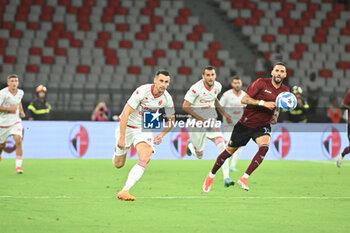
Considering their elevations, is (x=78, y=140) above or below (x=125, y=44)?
below

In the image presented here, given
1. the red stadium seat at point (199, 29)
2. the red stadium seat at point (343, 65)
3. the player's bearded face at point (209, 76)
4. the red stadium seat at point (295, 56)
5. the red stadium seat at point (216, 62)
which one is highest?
the red stadium seat at point (199, 29)

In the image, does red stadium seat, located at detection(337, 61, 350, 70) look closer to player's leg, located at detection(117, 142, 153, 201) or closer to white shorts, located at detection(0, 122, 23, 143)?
white shorts, located at detection(0, 122, 23, 143)

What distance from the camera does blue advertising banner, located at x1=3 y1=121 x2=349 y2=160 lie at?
19031 mm

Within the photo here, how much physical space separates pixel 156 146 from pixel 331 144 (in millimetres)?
5496

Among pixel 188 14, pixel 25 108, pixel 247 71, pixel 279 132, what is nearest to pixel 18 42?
pixel 25 108

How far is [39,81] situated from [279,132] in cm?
908

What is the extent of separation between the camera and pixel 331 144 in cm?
1995

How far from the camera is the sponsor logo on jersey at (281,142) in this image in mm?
19594

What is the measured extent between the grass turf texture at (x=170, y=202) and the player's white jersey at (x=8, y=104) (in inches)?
45.3

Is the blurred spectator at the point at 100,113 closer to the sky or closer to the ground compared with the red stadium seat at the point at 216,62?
closer to the ground

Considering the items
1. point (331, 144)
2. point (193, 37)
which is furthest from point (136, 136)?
point (193, 37)

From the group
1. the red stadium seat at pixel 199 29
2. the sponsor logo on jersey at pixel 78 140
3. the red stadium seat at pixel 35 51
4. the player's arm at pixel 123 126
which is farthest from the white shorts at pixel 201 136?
the red stadium seat at pixel 199 29

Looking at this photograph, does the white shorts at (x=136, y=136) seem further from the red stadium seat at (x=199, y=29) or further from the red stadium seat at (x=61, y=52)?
the red stadium seat at (x=199, y=29)

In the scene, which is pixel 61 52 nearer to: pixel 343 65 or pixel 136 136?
pixel 343 65
